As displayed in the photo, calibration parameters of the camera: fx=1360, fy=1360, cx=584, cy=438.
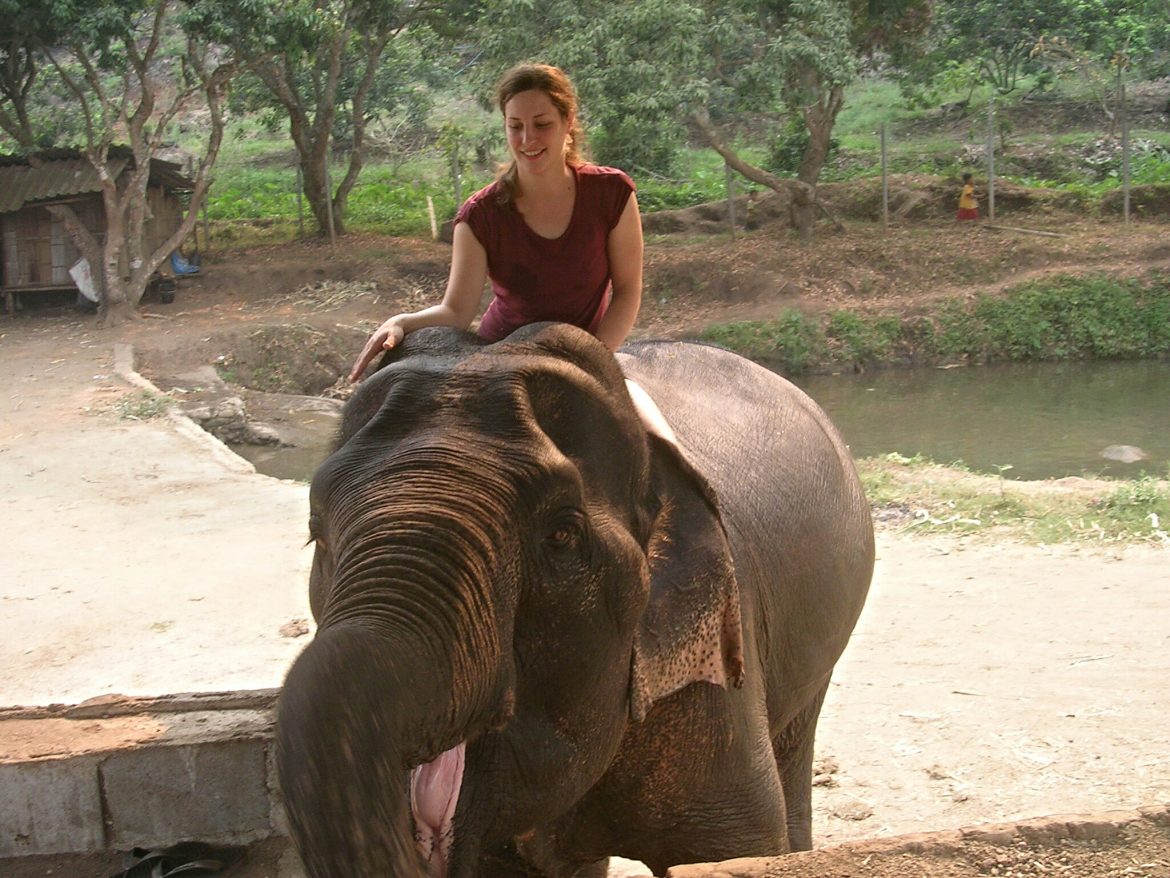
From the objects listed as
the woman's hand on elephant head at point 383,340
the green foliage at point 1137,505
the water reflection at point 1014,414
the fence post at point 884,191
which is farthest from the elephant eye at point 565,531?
the fence post at point 884,191

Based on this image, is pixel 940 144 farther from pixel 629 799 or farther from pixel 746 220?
pixel 629 799

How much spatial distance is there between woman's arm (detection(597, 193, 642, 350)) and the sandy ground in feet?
7.54

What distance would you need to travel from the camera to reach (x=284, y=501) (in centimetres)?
956

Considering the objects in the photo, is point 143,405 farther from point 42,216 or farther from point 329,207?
point 329,207

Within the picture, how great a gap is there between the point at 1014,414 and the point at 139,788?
13.8 metres

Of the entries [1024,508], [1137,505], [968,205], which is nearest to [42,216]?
[968,205]

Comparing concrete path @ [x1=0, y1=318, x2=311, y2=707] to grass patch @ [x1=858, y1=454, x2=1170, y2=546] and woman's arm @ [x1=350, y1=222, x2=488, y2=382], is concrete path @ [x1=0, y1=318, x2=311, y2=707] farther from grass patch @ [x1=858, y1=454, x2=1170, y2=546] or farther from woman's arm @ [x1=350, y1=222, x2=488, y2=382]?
grass patch @ [x1=858, y1=454, x2=1170, y2=546]

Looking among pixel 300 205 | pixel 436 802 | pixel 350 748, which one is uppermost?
pixel 300 205

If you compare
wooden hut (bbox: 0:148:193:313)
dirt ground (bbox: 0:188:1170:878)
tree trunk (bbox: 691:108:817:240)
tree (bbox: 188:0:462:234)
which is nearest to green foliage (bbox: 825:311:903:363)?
tree trunk (bbox: 691:108:817:240)

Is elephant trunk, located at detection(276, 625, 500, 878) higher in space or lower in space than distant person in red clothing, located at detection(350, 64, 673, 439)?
lower

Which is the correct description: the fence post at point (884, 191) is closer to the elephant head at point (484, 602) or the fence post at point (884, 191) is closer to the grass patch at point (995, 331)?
the grass patch at point (995, 331)

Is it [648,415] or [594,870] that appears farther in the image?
[594,870]

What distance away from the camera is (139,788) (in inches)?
152

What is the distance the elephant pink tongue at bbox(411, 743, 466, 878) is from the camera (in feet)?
7.45
